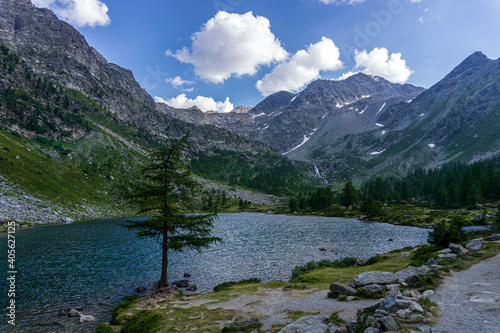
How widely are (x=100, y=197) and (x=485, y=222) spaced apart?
169522 millimetres

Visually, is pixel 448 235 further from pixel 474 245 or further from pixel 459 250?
pixel 459 250

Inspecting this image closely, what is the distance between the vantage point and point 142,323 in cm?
1828

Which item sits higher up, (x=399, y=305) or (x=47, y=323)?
(x=399, y=305)

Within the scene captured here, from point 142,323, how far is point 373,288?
18344 millimetres

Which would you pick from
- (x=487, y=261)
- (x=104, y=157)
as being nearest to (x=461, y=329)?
(x=487, y=261)

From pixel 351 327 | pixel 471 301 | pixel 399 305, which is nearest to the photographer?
pixel 351 327

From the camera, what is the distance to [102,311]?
23.5 meters

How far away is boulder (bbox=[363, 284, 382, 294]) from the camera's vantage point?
681 inches

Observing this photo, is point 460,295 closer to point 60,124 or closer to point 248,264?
point 248,264

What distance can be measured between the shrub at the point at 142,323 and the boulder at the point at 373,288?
16.6m

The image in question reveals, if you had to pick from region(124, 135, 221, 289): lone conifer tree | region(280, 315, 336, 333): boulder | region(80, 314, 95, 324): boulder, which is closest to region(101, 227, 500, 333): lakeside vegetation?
region(280, 315, 336, 333): boulder

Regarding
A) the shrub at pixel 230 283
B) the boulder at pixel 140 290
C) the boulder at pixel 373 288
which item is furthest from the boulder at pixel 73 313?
the boulder at pixel 373 288

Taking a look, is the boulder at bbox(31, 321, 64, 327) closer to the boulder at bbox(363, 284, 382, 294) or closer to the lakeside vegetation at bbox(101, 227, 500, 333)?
the lakeside vegetation at bbox(101, 227, 500, 333)

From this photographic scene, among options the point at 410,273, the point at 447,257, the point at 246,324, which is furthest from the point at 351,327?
the point at 447,257
